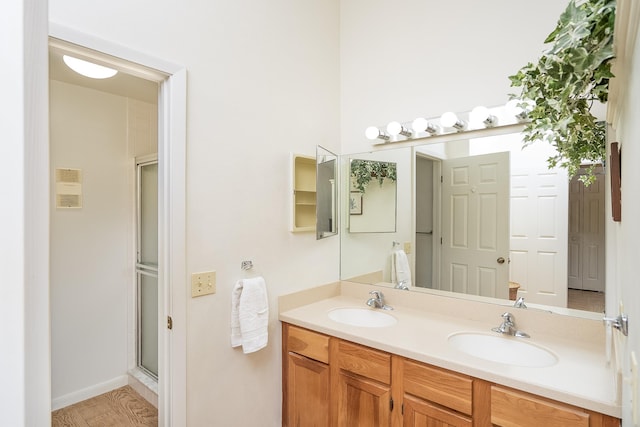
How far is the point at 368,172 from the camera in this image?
2.33 m

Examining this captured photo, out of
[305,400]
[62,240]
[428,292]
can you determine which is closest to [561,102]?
[428,292]

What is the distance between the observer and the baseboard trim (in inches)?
97.9

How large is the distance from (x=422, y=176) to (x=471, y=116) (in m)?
0.44

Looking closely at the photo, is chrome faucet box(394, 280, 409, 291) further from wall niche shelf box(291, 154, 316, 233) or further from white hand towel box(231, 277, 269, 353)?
white hand towel box(231, 277, 269, 353)

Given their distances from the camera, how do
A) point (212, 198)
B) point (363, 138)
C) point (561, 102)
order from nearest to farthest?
point (561, 102) < point (212, 198) < point (363, 138)

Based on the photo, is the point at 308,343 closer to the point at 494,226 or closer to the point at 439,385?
the point at 439,385

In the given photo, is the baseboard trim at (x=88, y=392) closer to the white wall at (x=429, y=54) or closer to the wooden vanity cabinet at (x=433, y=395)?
the wooden vanity cabinet at (x=433, y=395)

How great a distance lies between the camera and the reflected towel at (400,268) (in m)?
2.17

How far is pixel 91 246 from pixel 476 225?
2755 millimetres

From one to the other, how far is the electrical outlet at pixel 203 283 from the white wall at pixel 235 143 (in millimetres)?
31

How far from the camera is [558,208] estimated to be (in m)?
1.66

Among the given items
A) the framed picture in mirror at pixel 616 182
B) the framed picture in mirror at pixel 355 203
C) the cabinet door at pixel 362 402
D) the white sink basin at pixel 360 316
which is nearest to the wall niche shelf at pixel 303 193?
the framed picture in mirror at pixel 355 203

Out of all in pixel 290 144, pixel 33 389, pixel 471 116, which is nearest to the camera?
pixel 33 389

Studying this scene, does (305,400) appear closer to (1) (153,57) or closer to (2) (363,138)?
(2) (363,138)
